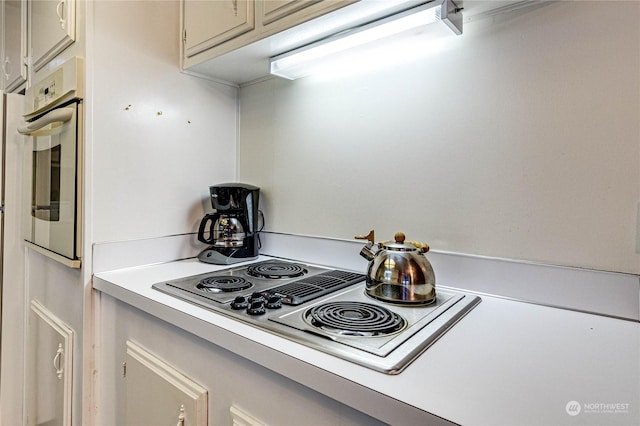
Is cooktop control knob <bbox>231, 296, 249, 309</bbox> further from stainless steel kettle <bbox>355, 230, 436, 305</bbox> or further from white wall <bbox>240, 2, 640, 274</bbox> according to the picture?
white wall <bbox>240, 2, 640, 274</bbox>

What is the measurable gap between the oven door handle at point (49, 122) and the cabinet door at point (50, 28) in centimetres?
27

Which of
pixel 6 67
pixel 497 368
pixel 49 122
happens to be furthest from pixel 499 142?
pixel 6 67

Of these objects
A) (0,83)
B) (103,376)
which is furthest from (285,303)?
(0,83)

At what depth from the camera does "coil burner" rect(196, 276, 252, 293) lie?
1033 mm

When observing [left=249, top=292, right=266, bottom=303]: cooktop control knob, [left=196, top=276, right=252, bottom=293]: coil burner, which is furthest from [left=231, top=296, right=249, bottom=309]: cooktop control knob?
[left=196, top=276, right=252, bottom=293]: coil burner

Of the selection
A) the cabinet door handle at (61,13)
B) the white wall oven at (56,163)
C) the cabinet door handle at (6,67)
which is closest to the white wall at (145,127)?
the white wall oven at (56,163)

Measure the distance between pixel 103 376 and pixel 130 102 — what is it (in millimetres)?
1015

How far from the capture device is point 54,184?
1394 mm

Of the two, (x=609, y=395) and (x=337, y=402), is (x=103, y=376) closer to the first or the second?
(x=337, y=402)

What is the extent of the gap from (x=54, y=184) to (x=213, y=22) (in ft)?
2.98

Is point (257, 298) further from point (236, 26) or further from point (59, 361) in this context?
point (59, 361)

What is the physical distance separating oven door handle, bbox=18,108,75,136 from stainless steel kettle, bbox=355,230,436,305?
1.20 metres

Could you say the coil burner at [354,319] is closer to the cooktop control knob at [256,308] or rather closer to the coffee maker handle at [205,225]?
the cooktop control knob at [256,308]

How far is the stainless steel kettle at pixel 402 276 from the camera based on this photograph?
0.90 m
